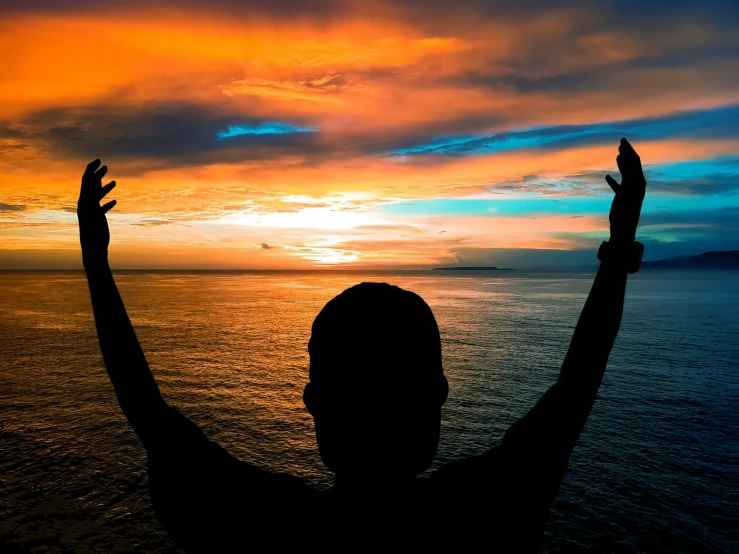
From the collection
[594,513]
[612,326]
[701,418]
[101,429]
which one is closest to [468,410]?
[594,513]

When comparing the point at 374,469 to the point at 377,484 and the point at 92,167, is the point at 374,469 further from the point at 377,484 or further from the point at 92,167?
the point at 92,167

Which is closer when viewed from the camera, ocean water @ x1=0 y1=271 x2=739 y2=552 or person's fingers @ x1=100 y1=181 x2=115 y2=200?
person's fingers @ x1=100 y1=181 x2=115 y2=200

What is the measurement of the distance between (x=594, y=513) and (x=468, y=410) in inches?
409

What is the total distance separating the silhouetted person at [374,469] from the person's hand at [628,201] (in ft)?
2.03

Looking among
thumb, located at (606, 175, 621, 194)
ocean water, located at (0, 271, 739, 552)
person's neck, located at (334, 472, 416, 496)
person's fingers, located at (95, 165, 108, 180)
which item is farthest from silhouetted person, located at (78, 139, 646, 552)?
ocean water, located at (0, 271, 739, 552)

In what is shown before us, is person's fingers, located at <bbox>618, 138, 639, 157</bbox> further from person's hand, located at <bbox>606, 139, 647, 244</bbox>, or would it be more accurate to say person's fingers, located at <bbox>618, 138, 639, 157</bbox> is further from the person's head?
the person's head

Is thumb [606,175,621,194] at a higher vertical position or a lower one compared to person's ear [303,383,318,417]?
higher

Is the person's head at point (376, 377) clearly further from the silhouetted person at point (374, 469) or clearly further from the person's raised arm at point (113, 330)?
the person's raised arm at point (113, 330)

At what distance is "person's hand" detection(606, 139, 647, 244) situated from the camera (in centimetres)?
167

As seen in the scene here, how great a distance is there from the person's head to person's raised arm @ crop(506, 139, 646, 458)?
30 centimetres

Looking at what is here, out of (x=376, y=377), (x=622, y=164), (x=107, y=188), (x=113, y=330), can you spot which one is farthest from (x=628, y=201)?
(x=107, y=188)

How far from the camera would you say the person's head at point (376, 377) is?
1.30m

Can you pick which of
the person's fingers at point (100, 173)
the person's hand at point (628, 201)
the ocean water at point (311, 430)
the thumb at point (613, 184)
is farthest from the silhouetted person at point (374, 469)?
the ocean water at point (311, 430)

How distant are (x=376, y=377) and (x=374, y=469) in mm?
258
